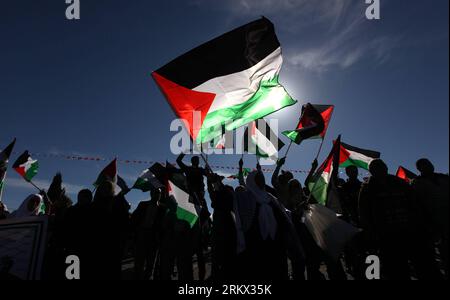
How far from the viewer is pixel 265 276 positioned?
3.54m

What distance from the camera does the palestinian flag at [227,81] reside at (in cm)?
523

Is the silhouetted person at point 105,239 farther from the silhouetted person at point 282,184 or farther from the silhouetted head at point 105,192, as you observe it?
the silhouetted person at point 282,184

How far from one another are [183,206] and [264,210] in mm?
2103

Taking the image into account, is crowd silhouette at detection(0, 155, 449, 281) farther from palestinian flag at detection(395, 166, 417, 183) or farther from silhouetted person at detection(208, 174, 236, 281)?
palestinian flag at detection(395, 166, 417, 183)

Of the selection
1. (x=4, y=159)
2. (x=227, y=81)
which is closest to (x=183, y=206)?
(x=227, y=81)

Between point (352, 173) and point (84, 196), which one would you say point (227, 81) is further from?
point (84, 196)

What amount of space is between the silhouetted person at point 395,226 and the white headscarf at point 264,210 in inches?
53.7

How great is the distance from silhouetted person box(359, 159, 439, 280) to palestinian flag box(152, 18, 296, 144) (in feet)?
7.62

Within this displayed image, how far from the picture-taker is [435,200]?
139 inches

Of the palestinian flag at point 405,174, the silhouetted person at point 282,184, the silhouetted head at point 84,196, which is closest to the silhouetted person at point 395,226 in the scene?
the silhouetted person at point 282,184

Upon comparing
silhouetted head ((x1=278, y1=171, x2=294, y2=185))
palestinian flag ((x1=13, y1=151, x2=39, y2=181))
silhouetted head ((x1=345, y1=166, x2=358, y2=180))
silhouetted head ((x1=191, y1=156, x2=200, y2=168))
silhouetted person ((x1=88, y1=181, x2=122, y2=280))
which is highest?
palestinian flag ((x1=13, y1=151, x2=39, y2=181))

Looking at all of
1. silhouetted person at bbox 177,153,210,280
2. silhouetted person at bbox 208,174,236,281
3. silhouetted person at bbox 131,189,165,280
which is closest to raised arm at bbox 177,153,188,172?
silhouetted person at bbox 177,153,210,280

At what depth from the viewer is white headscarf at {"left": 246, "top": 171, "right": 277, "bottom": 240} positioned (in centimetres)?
372

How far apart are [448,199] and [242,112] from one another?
341 cm
